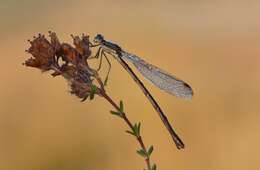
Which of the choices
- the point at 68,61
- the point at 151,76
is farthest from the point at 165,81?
the point at 68,61

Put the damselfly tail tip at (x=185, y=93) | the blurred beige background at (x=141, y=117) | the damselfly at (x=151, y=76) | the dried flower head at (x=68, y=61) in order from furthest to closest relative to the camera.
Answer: the blurred beige background at (x=141, y=117), the damselfly tail tip at (x=185, y=93), the damselfly at (x=151, y=76), the dried flower head at (x=68, y=61)

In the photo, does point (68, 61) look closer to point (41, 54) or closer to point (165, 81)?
point (41, 54)

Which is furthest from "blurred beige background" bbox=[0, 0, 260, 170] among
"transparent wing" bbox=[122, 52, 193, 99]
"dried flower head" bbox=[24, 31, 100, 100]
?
"dried flower head" bbox=[24, 31, 100, 100]

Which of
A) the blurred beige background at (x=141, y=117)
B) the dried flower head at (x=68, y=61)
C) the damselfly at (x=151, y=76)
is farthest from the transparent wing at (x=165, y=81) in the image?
the blurred beige background at (x=141, y=117)

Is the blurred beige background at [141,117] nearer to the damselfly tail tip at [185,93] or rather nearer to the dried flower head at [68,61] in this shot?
the damselfly tail tip at [185,93]

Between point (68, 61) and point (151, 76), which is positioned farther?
point (151, 76)

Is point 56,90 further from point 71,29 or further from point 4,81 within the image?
point 71,29

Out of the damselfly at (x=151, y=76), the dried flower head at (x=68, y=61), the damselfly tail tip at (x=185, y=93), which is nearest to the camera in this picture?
the dried flower head at (x=68, y=61)

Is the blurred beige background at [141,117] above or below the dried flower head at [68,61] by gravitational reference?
above

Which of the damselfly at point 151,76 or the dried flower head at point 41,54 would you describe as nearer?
the dried flower head at point 41,54
